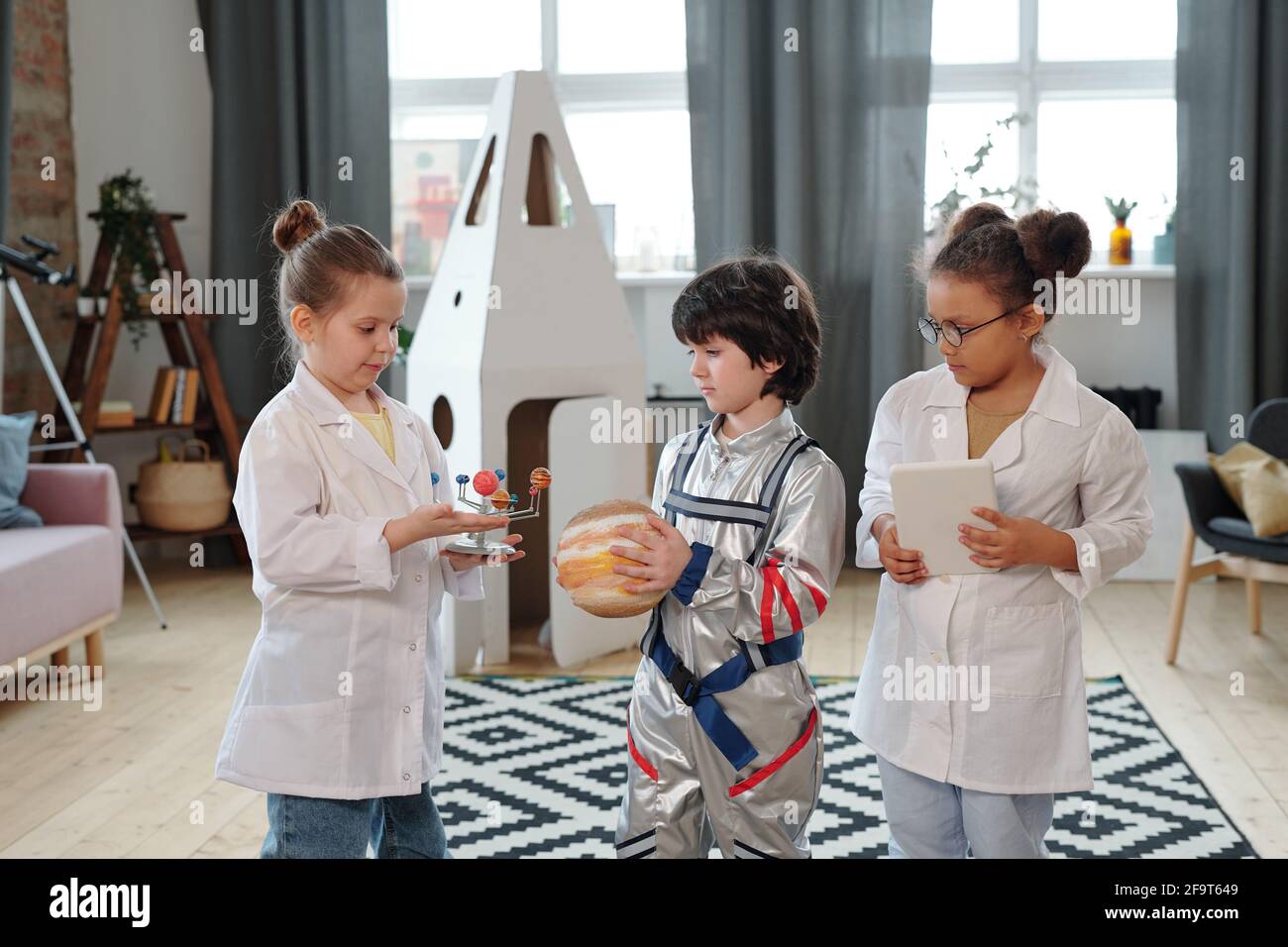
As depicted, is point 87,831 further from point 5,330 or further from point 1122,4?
point 1122,4

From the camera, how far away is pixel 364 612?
153cm

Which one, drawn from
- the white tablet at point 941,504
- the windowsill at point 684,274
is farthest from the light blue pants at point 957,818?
the windowsill at point 684,274

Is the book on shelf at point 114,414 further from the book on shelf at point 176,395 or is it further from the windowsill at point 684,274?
the windowsill at point 684,274

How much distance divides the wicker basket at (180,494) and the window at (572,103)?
1.30 m

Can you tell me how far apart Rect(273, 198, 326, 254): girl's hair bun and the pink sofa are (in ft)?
6.06

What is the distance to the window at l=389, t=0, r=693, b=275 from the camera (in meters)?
5.38

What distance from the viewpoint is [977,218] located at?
1567 millimetres

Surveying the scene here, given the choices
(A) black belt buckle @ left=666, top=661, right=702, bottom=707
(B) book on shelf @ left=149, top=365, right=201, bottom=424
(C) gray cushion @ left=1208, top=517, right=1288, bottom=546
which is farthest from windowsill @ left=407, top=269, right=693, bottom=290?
(A) black belt buckle @ left=666, top=661, right=702, bottom=707

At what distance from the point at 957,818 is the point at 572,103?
4.44 m

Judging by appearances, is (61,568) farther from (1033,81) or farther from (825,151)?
(1033,81)

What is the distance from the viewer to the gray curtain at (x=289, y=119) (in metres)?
5.11

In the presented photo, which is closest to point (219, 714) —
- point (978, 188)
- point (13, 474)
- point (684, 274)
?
point (13, 474)
